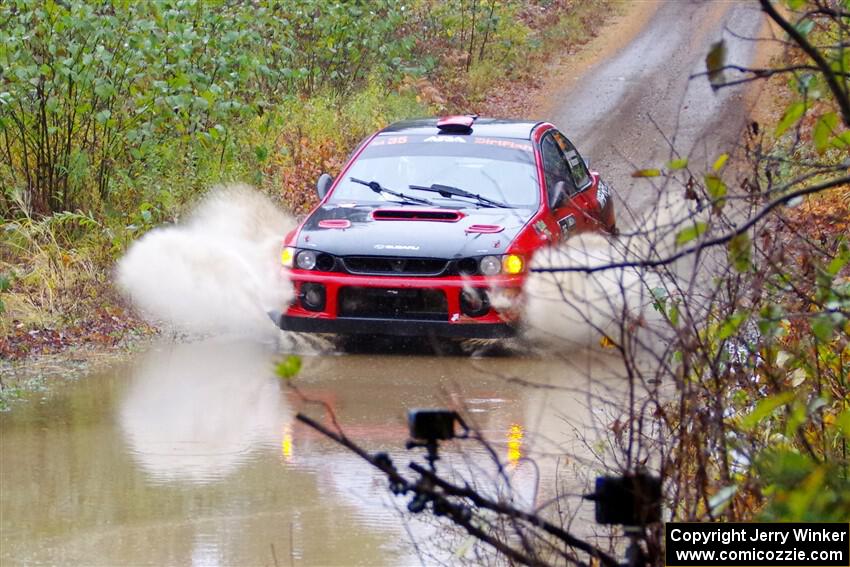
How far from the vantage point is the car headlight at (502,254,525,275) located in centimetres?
966

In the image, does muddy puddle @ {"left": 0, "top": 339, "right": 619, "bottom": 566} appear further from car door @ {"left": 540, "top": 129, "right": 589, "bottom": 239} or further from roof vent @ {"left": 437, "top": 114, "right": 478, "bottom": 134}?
roof vent @ {"left": 437, "top": 114, "right": 478, "bottom": 134}

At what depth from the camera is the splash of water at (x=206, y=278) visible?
35.5 feet

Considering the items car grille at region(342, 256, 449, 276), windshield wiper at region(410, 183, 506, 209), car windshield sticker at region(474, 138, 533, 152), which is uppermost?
car windshield sticker at region(474, 138, 533, 152)

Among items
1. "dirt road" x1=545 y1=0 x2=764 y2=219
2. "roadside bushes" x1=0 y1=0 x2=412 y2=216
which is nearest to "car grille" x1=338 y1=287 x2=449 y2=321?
"roadside bushes" x1=0 y1=0 x2=412 y2=216

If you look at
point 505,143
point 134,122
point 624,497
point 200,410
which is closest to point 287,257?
point 200,410

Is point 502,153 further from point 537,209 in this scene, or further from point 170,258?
point 170,258

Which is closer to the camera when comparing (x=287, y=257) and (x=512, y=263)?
(x=512, y=263)

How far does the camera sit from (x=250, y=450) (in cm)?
757

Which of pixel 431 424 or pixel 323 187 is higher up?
pixel 323 187

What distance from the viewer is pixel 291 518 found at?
633 cm

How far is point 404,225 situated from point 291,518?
13.2 ft

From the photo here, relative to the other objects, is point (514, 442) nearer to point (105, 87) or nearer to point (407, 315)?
point (407, 315)

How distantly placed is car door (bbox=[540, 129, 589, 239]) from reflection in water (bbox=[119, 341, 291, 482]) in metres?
2.54

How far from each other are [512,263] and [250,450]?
113 inches
